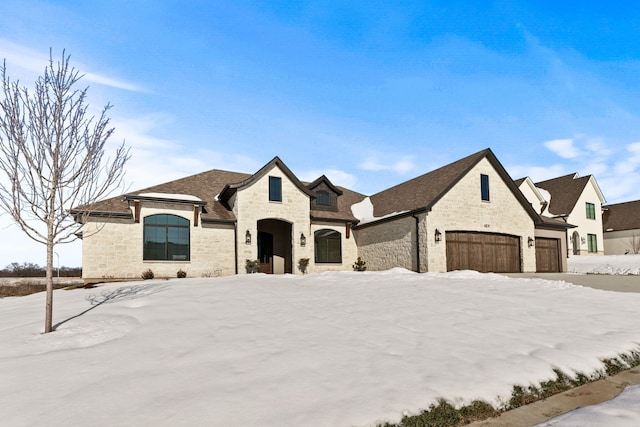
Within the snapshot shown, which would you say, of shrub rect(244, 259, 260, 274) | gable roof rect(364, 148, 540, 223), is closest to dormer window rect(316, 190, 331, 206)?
gable roof rect(364, 148, 540, 223)

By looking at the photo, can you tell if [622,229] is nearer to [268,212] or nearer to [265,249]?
[265,249]

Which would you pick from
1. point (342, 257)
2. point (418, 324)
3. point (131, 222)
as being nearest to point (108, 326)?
point (418, 324)

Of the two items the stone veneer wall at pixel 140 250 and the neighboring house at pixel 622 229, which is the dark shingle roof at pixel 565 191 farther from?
the stone veneer wall at pixel 140 250

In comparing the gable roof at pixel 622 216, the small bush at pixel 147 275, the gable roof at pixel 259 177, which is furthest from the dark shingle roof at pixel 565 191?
the small bush at pixel 147 275

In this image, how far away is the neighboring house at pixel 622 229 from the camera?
35781 millimetres

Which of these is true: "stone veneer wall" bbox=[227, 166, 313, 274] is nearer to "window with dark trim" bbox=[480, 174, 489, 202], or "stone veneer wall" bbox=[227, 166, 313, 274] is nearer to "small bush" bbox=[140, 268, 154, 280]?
"small bush" bbox=[140, 268, 154, 280]

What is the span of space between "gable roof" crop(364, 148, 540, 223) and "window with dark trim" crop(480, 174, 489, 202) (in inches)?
37.1

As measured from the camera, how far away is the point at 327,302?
9328 millimetres

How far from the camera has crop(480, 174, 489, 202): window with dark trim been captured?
21266 millimetres

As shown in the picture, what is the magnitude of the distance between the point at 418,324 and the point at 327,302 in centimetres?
259

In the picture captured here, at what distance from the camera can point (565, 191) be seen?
3503 cm

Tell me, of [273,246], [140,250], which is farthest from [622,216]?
[140,250]

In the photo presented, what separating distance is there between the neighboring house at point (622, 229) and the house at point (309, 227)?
17.9m

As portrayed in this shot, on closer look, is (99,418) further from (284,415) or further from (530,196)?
(530,196)
